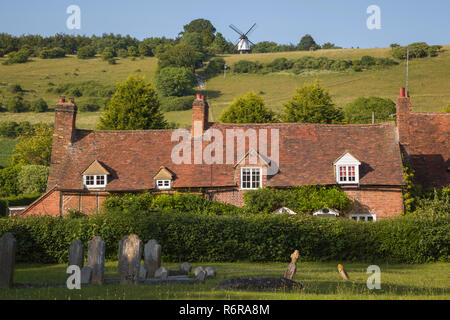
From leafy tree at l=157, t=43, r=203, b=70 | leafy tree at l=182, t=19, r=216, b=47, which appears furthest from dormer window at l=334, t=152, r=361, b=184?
leafy tree at l=182, t=19, r=216, b=47

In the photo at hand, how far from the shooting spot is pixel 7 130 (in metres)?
92.4

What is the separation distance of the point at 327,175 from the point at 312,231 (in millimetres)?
9532

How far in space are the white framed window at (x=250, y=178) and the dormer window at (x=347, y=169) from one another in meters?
5.35

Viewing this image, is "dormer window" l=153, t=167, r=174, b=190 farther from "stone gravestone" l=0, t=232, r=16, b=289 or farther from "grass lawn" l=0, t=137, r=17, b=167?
"grass lawn" l=0, t=137, r=17, b=167

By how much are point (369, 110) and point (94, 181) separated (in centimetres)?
4946

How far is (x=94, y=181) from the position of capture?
4028 cm

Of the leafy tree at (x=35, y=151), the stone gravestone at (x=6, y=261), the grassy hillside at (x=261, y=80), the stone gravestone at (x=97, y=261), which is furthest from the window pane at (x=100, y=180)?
the grassy hillside at (x=261, y=80)

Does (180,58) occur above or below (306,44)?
below

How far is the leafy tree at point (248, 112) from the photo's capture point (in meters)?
59.2

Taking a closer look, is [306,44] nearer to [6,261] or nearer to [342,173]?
[342,173]

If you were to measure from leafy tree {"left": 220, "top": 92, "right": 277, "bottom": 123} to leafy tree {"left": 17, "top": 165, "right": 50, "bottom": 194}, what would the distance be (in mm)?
20335

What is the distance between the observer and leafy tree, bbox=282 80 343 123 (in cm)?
5947

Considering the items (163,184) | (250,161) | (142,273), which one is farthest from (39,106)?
(142,273)
